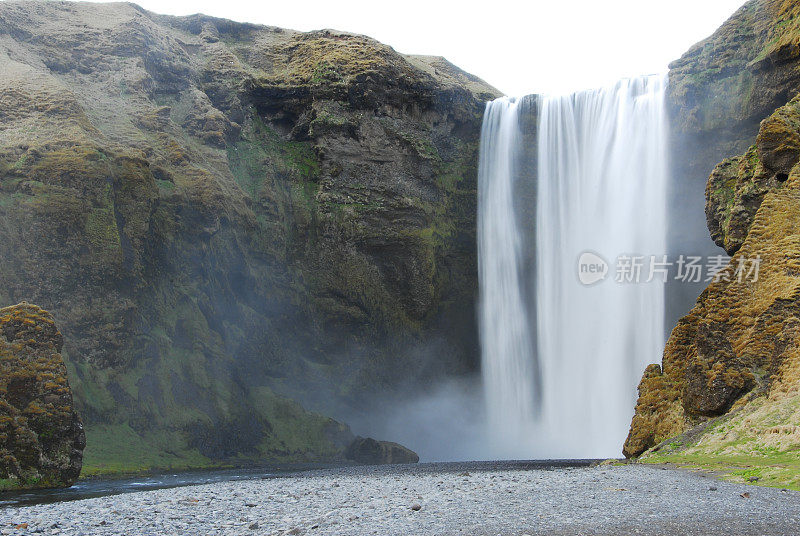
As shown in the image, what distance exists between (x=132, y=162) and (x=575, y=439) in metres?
32.2

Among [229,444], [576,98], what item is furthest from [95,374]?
[576,98]

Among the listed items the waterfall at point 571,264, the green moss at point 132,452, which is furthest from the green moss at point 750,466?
the green moss at point 132,452

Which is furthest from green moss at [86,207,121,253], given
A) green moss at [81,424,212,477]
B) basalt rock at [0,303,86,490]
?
basalt rock at [0,303,86,490]

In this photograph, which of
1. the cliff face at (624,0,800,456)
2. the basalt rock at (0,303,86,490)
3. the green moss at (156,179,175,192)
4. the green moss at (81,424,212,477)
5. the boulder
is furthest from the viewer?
the green moss at (156,179,175,192)

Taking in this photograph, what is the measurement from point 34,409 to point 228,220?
2291 centimetres

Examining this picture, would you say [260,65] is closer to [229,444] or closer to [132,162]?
[132,162]

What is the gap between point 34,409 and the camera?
24734 millimetres

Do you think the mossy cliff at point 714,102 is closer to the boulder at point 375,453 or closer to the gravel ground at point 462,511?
the boulder at point 375,453

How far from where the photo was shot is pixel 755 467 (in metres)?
15.5

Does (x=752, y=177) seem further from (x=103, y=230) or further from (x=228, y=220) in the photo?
(x=103, y=230)

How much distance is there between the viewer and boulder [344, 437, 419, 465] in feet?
134

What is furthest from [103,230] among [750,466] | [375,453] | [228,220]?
[750,466]

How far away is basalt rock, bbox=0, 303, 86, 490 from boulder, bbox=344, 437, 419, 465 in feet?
62.3

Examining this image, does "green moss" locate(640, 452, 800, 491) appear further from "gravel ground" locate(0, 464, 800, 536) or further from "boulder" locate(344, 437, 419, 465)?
"boulder" locate(344, 437, 419, 465)
